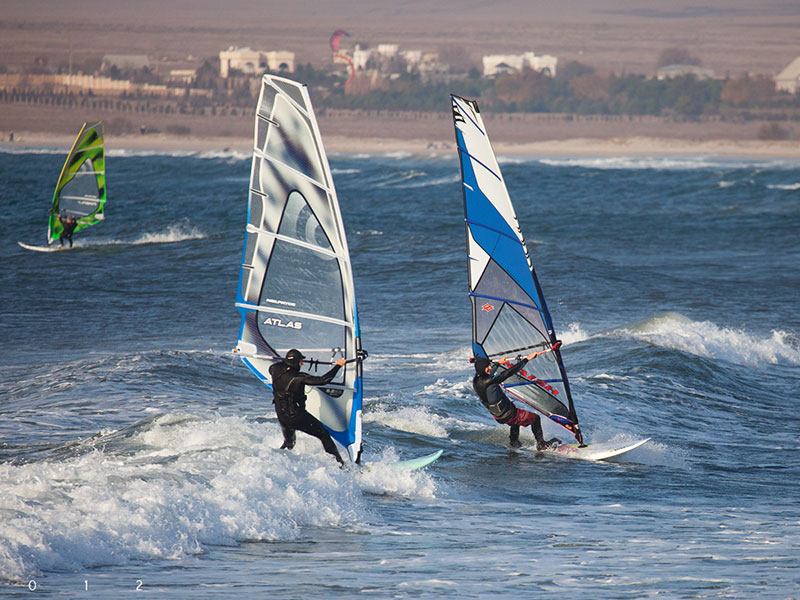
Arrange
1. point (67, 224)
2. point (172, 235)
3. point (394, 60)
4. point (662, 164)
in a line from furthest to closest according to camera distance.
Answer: point (394, 60) < point (662, 164) < point (172, 235) < point (67, 224)

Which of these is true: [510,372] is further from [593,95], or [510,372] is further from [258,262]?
[593,95]

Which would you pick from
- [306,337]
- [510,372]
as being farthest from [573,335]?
[306,337]

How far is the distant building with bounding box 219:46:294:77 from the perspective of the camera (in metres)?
153

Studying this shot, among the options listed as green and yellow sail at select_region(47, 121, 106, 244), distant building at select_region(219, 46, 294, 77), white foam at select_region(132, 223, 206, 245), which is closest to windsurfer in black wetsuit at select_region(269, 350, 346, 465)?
green and yellow sail at select_region(47, 121, 106, 244)

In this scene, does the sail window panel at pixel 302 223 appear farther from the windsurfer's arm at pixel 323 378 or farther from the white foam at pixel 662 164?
the white foam at pixel 662 164

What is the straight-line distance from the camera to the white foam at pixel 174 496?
5.84 meters

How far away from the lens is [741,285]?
65.5 ft

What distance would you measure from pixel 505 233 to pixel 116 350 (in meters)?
6.21

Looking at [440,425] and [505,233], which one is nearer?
[505,233]

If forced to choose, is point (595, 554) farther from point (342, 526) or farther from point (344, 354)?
point (344, 354)

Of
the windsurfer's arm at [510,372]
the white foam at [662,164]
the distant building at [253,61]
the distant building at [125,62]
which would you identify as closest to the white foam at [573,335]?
the windsurfer's arm at [510,372]

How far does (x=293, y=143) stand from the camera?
7340mm

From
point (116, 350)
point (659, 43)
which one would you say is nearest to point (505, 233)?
point (116, 350)

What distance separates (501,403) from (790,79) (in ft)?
455
